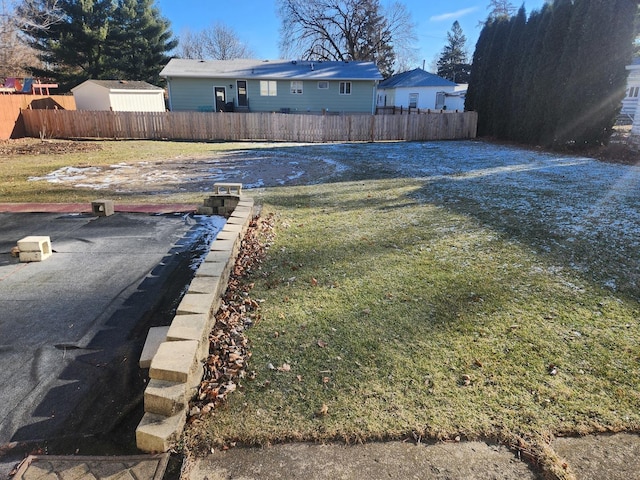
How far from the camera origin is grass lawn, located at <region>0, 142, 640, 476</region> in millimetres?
2012

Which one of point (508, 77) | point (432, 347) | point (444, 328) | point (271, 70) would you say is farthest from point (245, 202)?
point (271, 70)

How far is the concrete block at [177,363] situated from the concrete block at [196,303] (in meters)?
0.35

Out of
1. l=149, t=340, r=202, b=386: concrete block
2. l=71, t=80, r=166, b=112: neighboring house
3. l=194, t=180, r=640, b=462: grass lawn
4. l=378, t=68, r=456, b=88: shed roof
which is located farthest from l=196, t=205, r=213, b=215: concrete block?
l=378, t=68, r=456, b=88: shed roof

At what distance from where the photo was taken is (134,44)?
1228 inches

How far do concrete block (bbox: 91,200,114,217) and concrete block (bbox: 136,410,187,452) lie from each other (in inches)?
178

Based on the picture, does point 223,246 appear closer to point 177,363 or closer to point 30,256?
point 177,363

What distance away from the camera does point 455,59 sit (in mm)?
53031

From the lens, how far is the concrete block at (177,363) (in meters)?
2.04

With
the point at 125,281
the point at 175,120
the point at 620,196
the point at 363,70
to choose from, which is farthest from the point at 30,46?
the point at 620,196

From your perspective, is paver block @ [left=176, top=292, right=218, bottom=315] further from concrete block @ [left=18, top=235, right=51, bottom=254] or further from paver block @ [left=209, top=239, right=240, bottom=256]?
concrete block @ [left=18, top=235, right=51, bottom=254]

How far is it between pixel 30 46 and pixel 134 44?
23.1ft

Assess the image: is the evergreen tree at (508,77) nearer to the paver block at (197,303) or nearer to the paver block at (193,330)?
the paver block at (197,303)

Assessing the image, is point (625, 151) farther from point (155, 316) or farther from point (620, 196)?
point (155, 316)

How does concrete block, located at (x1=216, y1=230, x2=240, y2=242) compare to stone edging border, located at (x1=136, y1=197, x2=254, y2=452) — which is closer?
stone edging border, located at (x1=136, y1=197, x2=254, y2=452)
